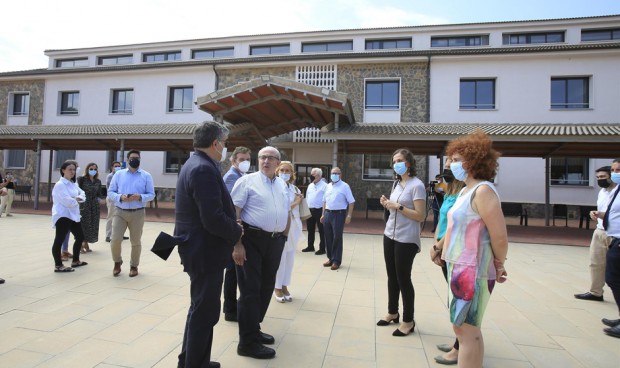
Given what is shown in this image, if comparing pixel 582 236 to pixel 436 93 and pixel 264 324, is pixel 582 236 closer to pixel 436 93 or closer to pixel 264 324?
pixel 436 93

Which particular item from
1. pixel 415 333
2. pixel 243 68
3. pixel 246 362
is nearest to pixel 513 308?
pixel 415 333

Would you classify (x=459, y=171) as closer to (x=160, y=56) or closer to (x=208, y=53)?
(x=208, y=53)

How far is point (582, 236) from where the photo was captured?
34.9 feet

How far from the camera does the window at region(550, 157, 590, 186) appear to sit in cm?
1583

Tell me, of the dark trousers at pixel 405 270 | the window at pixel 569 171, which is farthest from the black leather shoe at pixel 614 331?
the window at pixel 569 171

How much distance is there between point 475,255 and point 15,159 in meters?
28.1

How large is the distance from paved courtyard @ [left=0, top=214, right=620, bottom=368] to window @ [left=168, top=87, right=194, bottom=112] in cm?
1515

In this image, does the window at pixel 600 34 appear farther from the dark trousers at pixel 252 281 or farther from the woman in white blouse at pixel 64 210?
the woman in white blouse at pixel 64 210

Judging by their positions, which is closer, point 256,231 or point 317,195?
point 256,231

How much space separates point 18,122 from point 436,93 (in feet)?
85.6

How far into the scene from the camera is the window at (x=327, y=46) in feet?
72.7

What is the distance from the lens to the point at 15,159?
21.5 metres

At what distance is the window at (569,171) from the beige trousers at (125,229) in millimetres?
18040

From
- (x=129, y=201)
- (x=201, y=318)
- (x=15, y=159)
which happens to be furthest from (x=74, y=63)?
(x=201, y=318)
